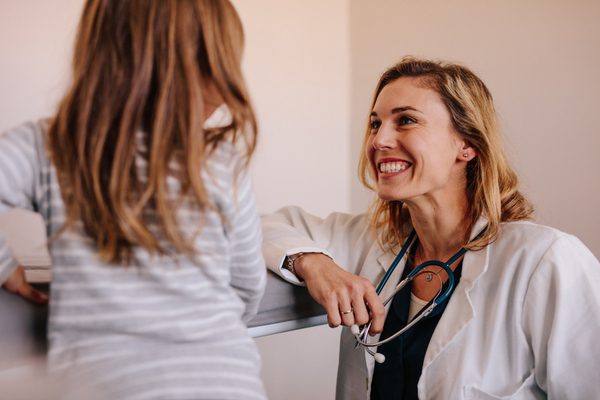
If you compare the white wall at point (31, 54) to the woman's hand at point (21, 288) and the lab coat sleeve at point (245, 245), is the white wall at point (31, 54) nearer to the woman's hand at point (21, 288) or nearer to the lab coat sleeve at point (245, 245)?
the woman's hand at point (21, 288)

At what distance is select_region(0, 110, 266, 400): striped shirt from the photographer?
29.0 inches

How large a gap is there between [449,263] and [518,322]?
0.19 meters

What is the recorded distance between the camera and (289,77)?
2479 mm

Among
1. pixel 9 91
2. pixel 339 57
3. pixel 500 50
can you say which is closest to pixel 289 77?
pixel 339 57

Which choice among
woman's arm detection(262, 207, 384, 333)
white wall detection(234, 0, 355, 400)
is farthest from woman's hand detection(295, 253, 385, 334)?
white wall detection(234, 0, 355, 400)

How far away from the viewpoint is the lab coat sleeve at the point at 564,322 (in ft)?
3.62

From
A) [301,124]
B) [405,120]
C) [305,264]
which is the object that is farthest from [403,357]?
[301,124]

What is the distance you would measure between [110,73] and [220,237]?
0.25 metres

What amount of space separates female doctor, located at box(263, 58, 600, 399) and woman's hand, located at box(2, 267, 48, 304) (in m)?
0.49

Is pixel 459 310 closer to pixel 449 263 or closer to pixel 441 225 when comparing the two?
pixel 449 263

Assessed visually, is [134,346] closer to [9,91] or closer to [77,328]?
[77,328]

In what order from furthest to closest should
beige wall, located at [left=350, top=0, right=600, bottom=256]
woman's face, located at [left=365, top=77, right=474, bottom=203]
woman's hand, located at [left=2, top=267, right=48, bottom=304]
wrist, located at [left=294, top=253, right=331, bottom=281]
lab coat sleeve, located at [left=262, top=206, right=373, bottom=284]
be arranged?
beige wall, located at [left=350, top=0, right=600, bottom=256] < lab coat sleeve, located at [left=262, top=206, right=373, bottom=284] < woman's face, located at [left=365, top=77, right=474, bottom=203] < wrist, located at [left=294, top=253, right=331, bottom=281] < woman's hand, located at [left=2, top=267, right=48, bottom=304]

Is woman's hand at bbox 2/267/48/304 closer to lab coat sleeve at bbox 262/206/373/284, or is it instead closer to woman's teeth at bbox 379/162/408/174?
lab coat sleeve at bbox 262/206/373/284

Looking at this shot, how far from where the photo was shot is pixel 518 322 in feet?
3.81
